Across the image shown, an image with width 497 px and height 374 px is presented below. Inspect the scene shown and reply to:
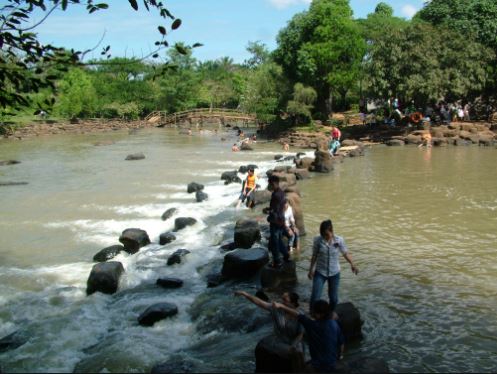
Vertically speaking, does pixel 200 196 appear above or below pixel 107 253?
above

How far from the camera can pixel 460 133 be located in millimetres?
31469

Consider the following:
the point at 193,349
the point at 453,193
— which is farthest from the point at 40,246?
the point at 453,193

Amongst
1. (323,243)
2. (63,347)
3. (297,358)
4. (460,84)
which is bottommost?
(63,347)

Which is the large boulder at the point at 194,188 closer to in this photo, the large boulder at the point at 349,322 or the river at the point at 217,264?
the river at the point at 217,264

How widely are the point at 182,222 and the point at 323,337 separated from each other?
32.3 feet

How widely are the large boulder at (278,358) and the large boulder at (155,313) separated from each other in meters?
2.94

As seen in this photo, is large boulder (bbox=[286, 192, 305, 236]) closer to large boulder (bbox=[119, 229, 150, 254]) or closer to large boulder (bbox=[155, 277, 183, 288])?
large boulder (bbox=[155, 277, 183, 288])

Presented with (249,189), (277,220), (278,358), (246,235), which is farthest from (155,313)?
(249,189)

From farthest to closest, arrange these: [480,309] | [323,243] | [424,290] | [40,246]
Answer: [40,246] < [424,290] < [480,309] < [323,243]

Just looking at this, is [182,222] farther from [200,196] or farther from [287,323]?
[287,323]

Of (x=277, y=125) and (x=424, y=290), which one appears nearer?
(x=424, y=290)

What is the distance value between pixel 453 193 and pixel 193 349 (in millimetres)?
13283

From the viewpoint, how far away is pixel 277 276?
9695mm

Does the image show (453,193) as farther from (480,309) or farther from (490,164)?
(480,309)
